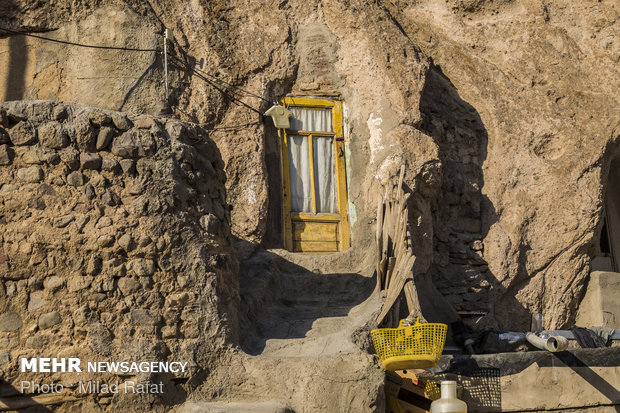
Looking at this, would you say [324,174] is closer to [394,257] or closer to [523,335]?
[394,257]

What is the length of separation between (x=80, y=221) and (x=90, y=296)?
497 millimetres

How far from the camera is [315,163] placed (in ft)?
31.2

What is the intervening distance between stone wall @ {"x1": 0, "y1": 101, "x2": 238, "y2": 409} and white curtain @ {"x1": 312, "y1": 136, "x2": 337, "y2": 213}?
11.6ft

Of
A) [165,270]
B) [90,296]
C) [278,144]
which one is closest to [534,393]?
[165,270]

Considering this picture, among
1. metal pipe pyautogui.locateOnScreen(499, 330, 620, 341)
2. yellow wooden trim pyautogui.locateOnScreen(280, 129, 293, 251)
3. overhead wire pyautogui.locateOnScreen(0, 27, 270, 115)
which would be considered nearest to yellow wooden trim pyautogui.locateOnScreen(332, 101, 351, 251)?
yellow wooden trim pyautogui.locateOnScreen(280, 129, 293, 251)

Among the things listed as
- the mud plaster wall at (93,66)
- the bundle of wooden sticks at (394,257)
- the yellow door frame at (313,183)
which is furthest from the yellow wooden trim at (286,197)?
the bundle of wooden sticks at (394,257)

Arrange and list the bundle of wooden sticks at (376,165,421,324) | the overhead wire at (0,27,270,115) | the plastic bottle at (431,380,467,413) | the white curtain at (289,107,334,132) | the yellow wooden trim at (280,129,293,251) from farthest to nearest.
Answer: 1. the white curtain at (289,107,334,132)
2. the overhead wire at (0,27,270,115)
3. the yellow wooden trim at (280,129,293,251)
4. the bundle of wooden sticks at (376,165,421,324)
5. the plastic bottle at (431,380,467,413)

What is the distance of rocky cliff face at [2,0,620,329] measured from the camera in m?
9.21

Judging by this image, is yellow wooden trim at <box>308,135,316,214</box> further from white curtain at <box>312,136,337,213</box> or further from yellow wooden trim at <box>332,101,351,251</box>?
yellow wooden trim at <box>332,101,351,251</box>

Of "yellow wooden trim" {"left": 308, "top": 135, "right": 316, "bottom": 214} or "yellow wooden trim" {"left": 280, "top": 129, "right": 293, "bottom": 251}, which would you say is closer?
"yellow wooden trim" {"left": 280, "top": 129, "right": 293, "bottom": 251}

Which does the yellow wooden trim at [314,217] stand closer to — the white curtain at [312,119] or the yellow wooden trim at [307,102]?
the white curtain at [312,119]

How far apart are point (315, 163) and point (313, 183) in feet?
0.82

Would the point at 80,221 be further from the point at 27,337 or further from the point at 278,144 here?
the point at 278,144

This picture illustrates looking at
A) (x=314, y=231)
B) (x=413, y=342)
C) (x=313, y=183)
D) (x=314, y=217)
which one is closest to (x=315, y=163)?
(x=313, y=183)
